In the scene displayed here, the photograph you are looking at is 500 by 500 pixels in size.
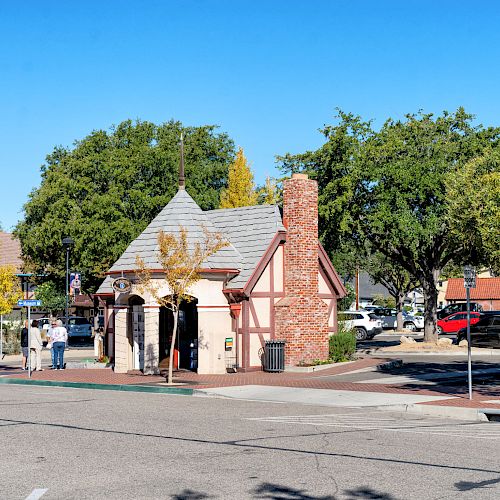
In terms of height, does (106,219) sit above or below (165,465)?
above

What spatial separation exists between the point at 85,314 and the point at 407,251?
41638 mm

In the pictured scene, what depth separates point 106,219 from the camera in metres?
49.8

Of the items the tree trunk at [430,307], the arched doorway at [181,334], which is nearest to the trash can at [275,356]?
the arched doorway at [181,334]

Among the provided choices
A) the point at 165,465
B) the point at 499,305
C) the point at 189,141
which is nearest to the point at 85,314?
the point at 189,141

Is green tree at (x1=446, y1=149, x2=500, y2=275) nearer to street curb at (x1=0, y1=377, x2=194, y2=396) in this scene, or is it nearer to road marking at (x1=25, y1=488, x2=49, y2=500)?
street curb at (x1=0, y1=377, x2=194, y2=396)

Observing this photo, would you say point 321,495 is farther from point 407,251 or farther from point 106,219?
point 106,219

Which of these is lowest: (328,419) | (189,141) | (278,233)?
(328,419)

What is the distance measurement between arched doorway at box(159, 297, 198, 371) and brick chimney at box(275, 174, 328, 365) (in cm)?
328

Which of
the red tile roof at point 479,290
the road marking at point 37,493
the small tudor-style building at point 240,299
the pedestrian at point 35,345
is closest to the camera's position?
the road marking at point 37,493

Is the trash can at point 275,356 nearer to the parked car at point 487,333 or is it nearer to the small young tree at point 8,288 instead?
the small young tree at point 8,288

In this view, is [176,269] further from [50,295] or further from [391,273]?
[391,273]

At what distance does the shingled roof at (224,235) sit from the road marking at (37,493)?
18.4 m

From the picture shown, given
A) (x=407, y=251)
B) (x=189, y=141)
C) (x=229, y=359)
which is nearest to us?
(x=229, y=359)

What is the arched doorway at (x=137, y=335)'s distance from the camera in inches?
1150
